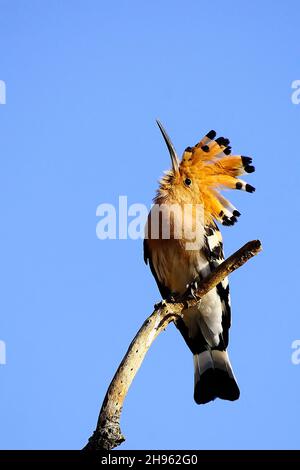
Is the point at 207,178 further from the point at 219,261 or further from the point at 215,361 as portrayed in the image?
the point at 215,361

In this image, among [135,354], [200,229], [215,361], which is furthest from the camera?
[215,361]

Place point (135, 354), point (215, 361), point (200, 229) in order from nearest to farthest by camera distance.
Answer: point (135, 354) → point (200, 229) → point (215, 361)

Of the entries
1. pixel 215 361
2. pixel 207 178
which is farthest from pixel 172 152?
pixel 215 361

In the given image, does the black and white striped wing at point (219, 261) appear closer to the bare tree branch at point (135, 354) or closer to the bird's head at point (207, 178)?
the bird's head at point (207, 178)

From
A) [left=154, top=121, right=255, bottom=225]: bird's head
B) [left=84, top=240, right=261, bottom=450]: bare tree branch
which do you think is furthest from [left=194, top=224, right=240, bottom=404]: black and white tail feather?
[left=84, top=240, right=261, bottom=450]: bare tree branch

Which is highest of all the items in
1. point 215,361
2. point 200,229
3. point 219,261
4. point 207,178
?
point 207,178
